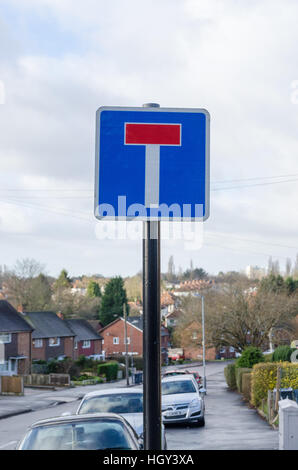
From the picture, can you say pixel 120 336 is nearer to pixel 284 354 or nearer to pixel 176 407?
pixel 284 354

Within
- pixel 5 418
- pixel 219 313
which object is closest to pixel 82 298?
pixel 219 313

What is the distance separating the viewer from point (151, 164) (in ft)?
11.9

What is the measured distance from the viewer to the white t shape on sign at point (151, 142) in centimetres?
362

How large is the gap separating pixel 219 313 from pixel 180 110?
144 ft

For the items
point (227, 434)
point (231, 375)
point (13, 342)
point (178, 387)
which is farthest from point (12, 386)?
point (227, 434)

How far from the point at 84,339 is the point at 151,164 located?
70.9 m

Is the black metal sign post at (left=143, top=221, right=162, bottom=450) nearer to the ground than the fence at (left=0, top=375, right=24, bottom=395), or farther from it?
farther from it

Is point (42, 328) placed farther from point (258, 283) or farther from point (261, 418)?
point (261, 418)

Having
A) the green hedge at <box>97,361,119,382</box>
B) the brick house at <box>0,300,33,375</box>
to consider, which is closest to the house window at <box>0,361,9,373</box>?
the brick house at <box>0,300,33,375</box>

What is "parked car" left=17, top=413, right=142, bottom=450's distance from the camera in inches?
288

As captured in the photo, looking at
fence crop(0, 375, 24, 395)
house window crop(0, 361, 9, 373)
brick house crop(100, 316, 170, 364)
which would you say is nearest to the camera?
fence crop(0, 375, 24, 395)

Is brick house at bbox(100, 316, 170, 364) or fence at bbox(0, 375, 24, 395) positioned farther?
brick house at bbox(100, 316, 170, 364)

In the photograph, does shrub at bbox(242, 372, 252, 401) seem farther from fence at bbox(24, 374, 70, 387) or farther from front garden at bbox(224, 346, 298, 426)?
fence at bbox(24, 374, 70, 387)

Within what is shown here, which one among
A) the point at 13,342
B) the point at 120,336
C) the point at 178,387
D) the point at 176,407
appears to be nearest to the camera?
the point at 176,407
